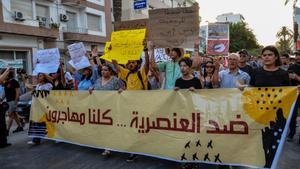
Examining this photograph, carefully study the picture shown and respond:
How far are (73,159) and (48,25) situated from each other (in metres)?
17.7

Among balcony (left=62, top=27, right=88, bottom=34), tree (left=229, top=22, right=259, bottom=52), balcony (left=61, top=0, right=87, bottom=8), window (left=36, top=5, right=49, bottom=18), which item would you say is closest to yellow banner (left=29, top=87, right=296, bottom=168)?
window (left=36, top=5, right=49, bottom=18)

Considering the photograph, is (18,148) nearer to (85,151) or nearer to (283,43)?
(85,151)

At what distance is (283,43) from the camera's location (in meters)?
81.4

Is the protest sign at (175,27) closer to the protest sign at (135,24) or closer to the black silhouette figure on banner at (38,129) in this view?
the protest sign at (135,24)

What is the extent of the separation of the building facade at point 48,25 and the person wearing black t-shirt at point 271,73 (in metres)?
13.7

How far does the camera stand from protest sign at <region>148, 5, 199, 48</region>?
569 centimetres

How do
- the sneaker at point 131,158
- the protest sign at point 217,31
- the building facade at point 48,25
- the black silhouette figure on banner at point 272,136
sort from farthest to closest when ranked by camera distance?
the building facade at point 48,25 < the protest sign at point 217,31 < the sneaker at point 131,158 < the black silhouette figure on banner at point 272,136

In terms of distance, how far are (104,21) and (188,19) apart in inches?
934

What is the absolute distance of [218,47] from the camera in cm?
1048

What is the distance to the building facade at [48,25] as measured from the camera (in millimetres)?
18891

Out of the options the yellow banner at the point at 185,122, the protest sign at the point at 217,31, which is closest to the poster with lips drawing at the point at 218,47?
the protest sign at the point at 217,31

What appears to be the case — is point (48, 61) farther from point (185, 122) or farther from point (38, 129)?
point (185, 122)

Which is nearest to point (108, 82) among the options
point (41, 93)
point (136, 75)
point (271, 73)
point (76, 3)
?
point (136, 75)

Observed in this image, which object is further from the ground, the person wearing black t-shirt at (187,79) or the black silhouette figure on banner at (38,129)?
the person wearing black t-shirt at (187,79)
